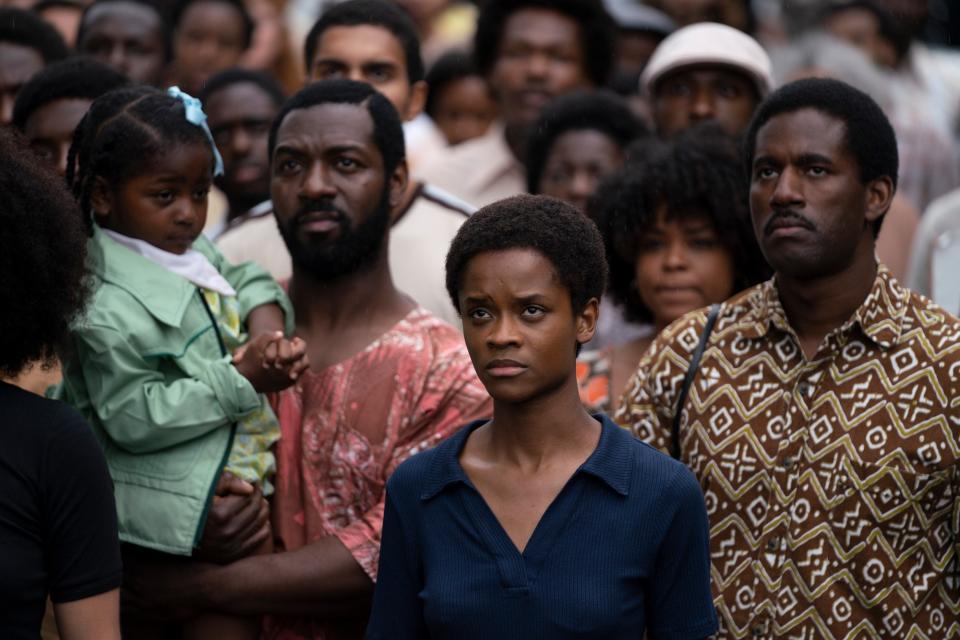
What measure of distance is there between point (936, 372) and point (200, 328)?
6.89ft

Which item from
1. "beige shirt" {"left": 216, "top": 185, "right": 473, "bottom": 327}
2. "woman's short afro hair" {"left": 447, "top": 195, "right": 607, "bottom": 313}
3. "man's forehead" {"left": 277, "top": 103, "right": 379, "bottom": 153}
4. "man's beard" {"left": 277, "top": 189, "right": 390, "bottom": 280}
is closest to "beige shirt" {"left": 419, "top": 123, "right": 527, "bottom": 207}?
"beige shirt" {"left": 216, "top": 185, "right": 473, "bottom": 327}

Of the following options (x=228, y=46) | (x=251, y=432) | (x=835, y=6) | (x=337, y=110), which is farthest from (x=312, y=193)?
(x=835, y=6)

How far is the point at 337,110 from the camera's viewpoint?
548 centimetres

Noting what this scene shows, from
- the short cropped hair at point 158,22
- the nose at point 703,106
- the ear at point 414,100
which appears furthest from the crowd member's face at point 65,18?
the nose at point 703,106

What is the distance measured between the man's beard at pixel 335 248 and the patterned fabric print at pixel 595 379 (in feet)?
3.13

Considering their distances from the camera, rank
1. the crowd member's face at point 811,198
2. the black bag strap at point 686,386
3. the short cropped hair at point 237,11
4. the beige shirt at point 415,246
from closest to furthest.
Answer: the crowd member's face at point 811,198 < the black bag strap at point 686,386 < the beige shirt at point 415,246 < the short cropped hair at point 237,11

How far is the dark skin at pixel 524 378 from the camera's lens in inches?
161

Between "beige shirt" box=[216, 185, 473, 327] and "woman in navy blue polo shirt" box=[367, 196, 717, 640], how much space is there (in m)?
2.13

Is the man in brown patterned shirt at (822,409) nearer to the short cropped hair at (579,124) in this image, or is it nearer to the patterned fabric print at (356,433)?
the patterned fabric print at (356,433)

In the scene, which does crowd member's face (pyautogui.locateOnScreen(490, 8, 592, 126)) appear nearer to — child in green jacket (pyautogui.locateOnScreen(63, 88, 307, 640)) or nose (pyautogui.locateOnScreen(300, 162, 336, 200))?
nose (pyautogui.locateOnScreen(300, 162, 336, 200))

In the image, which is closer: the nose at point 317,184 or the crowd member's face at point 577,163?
the nose at point 317,184

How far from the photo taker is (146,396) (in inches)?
186

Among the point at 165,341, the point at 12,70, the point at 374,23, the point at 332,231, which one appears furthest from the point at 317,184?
the point at 12,70

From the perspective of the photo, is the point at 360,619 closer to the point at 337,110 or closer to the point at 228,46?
the point at 337,110
